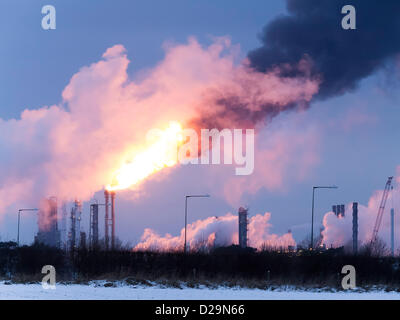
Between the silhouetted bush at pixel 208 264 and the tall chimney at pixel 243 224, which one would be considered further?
the tall chimney at pixel 243 224

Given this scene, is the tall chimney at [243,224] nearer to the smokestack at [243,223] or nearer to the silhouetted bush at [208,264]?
the smokestack at [243,223]

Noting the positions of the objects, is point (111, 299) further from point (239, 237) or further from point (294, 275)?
point (239, 237)

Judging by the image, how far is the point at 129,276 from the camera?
53.6m

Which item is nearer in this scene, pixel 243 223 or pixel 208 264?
pixel 208 264

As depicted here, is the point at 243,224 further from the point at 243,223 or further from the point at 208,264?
the point at 208,264

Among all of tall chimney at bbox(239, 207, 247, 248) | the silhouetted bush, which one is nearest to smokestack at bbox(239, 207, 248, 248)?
tall chimney at bbox(239, 207, 247, 248)

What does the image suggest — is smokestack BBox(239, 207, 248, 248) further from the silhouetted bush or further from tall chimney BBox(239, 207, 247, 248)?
the silhouetted bush

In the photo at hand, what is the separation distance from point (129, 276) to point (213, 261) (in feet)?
36.9

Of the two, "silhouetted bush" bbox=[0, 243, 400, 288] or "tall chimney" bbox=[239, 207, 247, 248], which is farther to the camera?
"tall chimney" bbox=[239, 207, 247, 248]

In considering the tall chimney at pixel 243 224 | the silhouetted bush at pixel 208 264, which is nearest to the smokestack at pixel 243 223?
the tall chimney at pixel 243 224

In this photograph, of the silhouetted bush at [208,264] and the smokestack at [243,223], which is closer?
the silhouetted bush at [208,264]

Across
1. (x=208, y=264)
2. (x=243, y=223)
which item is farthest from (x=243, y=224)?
(x=208, y=264)

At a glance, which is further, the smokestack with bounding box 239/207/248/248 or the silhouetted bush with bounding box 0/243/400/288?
the smokestack with bounding box 239/207/248/248
